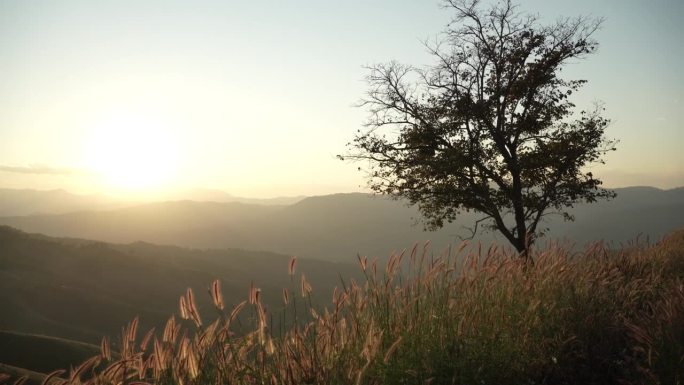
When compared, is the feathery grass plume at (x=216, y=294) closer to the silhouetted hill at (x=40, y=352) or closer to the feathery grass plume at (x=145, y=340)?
the feathery grass plume at (x=145, y=340)

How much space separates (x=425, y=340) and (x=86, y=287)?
64.2m

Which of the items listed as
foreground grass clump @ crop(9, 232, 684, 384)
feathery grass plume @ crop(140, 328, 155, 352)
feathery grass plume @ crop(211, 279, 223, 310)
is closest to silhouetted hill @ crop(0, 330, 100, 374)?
foreground grass clump @ crop(9, 232, 684, 384)

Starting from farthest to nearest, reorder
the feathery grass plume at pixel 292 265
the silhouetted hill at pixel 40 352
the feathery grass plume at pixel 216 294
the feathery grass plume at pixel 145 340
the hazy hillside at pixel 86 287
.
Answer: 1. the hazy hillside at pixel 86 287
2. the silhouetted hill at pixel 40 352
3. the feathery grass plume at pixel 292 265
4. the feathery grass plume at pixel 216 294
5. the feathery grass plume at pixel 145 340

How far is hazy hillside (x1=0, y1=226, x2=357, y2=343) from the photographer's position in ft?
152

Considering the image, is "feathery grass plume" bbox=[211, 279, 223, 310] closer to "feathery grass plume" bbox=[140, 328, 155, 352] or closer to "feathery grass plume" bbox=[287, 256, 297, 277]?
"feathery grass plume" bbox=[140, 328, 155, 352]

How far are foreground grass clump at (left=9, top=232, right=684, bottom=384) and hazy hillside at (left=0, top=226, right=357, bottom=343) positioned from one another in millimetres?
40887

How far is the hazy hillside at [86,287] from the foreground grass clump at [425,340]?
4089cm

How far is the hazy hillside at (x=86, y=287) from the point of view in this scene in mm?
46188

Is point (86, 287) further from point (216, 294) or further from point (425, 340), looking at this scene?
point (216, 294)

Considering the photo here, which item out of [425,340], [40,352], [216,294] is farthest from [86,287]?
[216,294]

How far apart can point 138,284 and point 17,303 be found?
58.2 ft

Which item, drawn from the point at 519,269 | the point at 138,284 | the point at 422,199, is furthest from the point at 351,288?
the point at 138,284

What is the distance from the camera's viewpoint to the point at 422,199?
51.1 feet

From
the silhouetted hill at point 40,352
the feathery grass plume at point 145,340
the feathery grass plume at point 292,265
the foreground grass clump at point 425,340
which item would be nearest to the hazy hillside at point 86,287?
the silhouetted hill at point 40,352
